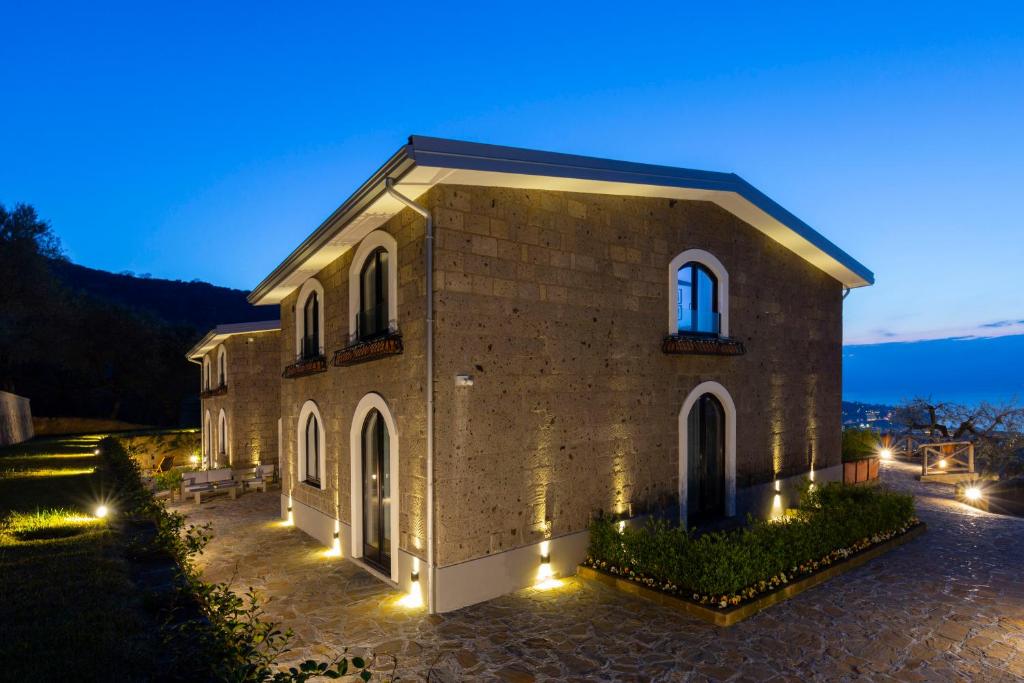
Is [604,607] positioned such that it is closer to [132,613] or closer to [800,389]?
[132,613]

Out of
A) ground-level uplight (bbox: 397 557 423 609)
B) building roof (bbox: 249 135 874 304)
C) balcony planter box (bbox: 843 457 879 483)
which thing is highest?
building roof (bbox: 249 135 874 304)

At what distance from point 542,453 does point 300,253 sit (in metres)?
5.53

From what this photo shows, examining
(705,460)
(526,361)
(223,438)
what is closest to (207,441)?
(223,438)

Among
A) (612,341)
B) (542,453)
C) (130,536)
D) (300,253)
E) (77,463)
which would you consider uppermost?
(300,253)

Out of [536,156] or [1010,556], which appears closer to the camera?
[536,156]

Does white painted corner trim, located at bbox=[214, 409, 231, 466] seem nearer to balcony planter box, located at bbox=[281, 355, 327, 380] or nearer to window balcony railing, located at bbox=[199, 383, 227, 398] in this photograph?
window balcony railing, located at bbox=[199, 383, 227, 398]

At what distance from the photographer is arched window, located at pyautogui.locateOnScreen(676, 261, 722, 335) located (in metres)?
10.4

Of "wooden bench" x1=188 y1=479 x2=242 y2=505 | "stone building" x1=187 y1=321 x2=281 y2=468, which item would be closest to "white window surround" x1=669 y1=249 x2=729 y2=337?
"wooden bench" x1=188 y1=479 x2=242 y2=505

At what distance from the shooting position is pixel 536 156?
746 cm

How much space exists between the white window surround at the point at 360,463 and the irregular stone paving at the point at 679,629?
1.44ft

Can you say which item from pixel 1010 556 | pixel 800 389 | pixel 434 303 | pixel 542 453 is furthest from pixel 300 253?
pixel 1010 556

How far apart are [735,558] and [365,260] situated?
701cm

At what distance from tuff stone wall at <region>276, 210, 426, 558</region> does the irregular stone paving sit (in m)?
1.18

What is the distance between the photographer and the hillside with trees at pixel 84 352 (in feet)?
79.0
